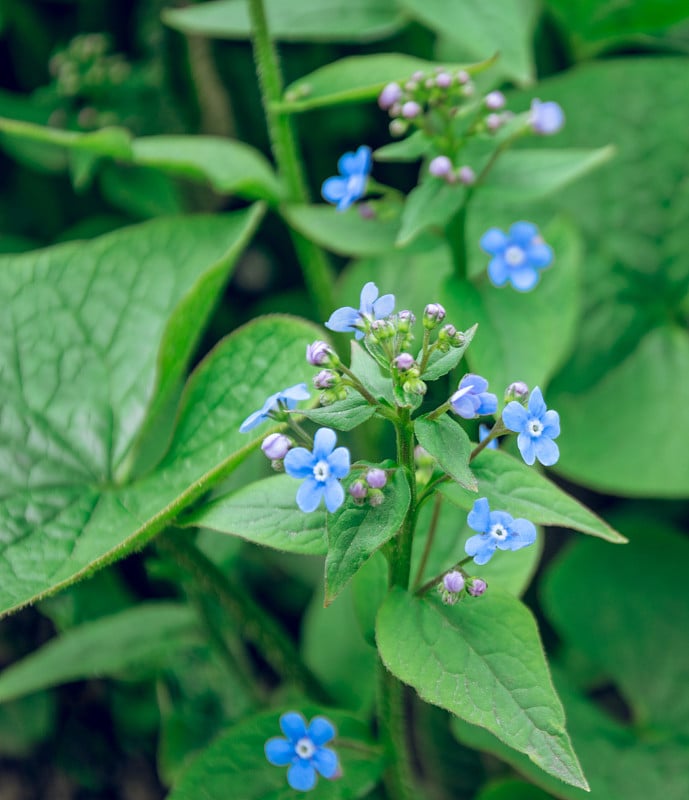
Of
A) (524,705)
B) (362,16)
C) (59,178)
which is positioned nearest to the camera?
(524,705)

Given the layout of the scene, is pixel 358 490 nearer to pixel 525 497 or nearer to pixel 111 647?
pixel 525 497

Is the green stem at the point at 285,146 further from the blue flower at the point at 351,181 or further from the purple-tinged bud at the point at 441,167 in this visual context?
the purple-tinged bud at the point at 441,167

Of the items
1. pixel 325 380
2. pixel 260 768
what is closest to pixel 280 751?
pixel 260 768

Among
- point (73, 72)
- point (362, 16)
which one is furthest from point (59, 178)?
point (362, 16)

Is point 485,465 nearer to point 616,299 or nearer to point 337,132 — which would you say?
point 616,299

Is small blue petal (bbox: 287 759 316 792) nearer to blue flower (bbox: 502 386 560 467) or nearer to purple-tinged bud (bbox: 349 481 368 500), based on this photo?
purple-tinged bud (bbox: 349 481 368 500)

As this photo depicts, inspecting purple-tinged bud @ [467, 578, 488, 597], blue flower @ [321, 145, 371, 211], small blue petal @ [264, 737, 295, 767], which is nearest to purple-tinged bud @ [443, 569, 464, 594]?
purple-tinged bud @ [467, 578, 488, 597]
